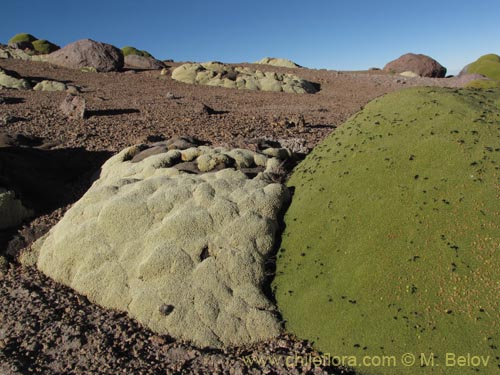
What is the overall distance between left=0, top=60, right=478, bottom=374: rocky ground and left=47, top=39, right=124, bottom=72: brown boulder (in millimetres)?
1459

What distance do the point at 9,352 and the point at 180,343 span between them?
101 inches

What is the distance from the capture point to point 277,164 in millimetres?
10641

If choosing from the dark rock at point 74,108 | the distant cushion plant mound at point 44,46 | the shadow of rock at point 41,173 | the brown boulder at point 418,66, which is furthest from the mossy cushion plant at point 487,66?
the distant cushion plant mound at point 44,46

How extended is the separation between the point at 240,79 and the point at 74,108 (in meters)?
16.1

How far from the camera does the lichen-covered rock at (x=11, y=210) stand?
407 inches

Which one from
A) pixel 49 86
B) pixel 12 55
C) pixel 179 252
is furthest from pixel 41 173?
pixel 12 55

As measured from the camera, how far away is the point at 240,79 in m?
32.4

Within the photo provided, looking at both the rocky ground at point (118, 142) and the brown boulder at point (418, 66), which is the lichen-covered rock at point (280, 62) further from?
the brown boulder at point (418, 66)

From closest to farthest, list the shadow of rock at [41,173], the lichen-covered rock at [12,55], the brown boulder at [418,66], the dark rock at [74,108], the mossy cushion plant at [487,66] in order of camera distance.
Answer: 1. the shadow of rock at [41,173]
2. the dark rock at [74,108]
3. the lichen-covered rock at [12,55]
4. the mossy cushion plant at [487,66]
5. the brown boulder at [418,66]

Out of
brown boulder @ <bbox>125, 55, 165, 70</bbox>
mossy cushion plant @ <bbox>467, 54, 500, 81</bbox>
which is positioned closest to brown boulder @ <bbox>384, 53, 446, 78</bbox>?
mossy cushion plant @ <bbox>467, 54, 500, 81</bbox>

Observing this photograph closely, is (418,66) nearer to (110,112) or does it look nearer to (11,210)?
(110,112)

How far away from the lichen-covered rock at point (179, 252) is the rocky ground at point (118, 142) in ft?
1.04

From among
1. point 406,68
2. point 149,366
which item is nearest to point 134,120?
point 149,366

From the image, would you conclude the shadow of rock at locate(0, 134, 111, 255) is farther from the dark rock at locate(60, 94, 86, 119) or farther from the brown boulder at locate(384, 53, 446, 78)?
the brown boulder at locate(384, 53, 446, 78)
